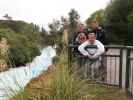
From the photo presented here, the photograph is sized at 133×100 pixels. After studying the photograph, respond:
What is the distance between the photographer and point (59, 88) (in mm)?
7297

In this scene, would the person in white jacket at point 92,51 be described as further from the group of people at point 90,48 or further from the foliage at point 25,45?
the foliage at point 25,45

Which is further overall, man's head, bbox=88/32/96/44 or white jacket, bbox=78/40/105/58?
white jacket, bbox=78/40/105/58

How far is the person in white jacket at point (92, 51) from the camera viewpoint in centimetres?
1156

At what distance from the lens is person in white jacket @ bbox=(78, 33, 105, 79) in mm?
11562

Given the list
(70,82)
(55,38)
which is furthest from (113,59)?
(70,82)

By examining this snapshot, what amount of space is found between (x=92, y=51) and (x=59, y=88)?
176 inches

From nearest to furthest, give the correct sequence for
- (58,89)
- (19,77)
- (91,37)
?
(58,89) < (19,77) < (91,37)

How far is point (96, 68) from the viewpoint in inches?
465

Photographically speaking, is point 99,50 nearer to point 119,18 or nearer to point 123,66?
point 123,66

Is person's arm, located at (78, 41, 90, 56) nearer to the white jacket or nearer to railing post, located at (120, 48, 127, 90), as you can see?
the white jacket

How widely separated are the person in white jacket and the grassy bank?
3.44 meters

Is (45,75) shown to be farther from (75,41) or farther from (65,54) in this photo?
(75,41)

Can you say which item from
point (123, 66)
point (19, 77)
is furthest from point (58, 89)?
point (123, 66)

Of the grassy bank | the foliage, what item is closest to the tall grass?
the grassy bank
